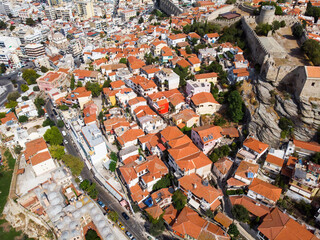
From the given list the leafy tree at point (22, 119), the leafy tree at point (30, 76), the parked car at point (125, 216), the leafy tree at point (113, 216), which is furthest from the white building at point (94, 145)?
the leafy tree at point (30, 76)

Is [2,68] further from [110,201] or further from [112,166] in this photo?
[110,201]

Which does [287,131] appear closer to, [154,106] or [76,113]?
[154,106]

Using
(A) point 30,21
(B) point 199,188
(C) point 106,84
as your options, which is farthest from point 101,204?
(A) point 30,21

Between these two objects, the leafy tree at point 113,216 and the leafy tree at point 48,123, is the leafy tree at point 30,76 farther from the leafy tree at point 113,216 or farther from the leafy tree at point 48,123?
the leafy tree at point 113,216

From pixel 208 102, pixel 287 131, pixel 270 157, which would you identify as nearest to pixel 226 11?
pixel 208 102

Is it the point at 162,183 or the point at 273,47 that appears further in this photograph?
the point at 273,47

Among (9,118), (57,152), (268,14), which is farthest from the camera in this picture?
(268,14)
